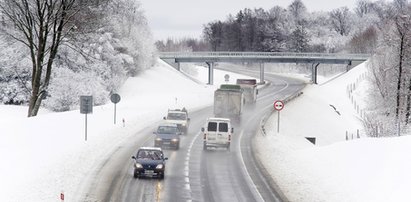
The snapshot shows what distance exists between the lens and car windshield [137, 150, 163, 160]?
28484 millimetres

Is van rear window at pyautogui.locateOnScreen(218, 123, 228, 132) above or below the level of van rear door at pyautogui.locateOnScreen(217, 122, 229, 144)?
above

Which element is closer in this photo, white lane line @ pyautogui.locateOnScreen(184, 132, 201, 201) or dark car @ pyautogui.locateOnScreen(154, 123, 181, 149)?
white lane line @ pyautogui.locateOnScreen(184, 132, 201, 201)

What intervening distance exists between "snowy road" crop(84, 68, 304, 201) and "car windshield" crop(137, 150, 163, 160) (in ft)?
3.60

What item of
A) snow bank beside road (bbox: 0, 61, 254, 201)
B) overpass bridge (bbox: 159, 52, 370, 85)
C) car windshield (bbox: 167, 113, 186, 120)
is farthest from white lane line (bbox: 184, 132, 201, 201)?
overpass bridge (bbox: 159, 52, 370, 85)

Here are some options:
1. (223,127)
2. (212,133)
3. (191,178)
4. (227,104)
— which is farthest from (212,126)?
(227,104)

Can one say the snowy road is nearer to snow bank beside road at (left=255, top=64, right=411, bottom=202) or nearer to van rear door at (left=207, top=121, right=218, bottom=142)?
van rear door at (left=207, top=121, right=218, bottom=142)

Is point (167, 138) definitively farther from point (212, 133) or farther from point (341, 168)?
point (341, 168)

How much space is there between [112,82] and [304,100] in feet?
89.9

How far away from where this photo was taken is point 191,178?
94.4 ft

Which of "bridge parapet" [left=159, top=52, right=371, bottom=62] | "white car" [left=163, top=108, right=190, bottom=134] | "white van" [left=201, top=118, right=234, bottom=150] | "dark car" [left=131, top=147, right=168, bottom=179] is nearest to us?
"dark car" [left=131, top=147, right=168, bottom=179]

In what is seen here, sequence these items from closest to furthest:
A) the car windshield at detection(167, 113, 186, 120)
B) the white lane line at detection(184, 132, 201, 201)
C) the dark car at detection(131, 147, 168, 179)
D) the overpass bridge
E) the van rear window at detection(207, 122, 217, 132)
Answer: the white lane line at detection(184, 132, 201, 201), the dark car at detection(131, 147, 168, 179), the van rear window at detection(207, 122, 217, 132), the car windshield at detection(167, 113, 186, 120), the overpass bridge

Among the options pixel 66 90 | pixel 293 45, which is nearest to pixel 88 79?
pixel 66 90

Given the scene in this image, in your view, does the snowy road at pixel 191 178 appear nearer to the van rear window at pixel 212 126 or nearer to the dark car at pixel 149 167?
the dark car at pixel 149 167

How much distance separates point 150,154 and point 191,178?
2348mm
